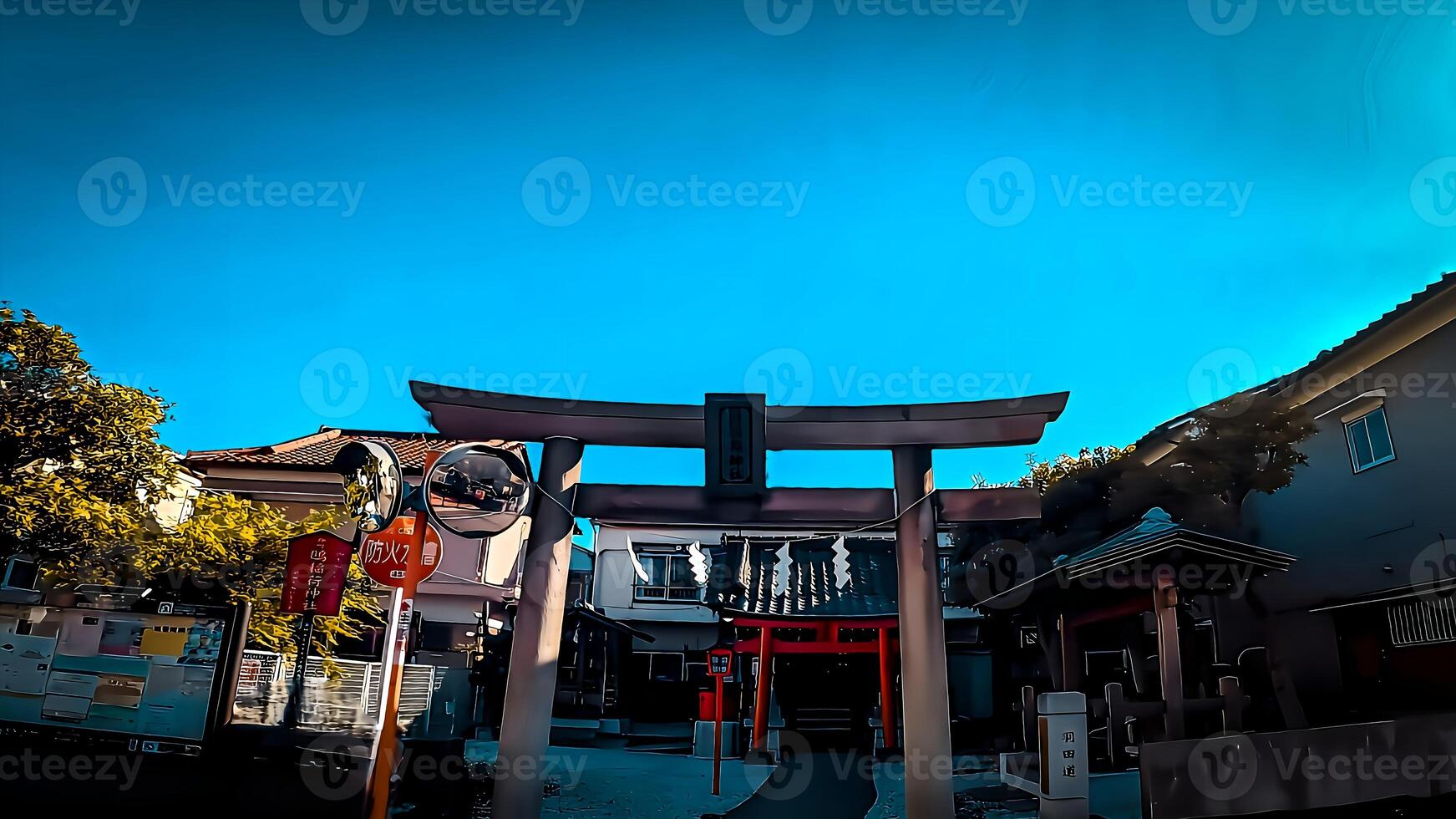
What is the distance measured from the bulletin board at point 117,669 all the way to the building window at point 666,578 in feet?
67.8

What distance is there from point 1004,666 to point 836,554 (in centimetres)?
769

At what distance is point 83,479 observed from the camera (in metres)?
11.9

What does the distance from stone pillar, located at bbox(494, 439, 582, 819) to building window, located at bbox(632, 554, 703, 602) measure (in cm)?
2123

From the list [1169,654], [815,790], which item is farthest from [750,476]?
[815,790]

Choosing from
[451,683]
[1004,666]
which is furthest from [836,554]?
[451,683]

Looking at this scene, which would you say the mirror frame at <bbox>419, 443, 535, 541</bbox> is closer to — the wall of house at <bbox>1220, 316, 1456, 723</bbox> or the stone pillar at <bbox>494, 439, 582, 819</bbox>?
the stone pillar at <bbox>494, 439, 582, 819</bbox>

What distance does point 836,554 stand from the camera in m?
16.5

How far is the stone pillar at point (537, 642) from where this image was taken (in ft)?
26.2

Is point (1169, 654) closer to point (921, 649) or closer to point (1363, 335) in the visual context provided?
point (921, 649)

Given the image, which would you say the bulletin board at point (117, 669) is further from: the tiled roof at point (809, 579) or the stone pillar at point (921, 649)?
the tiled roof at point (809, 579)

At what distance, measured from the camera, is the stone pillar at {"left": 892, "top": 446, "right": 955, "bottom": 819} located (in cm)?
805

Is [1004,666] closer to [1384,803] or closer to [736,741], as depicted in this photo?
[736,741]

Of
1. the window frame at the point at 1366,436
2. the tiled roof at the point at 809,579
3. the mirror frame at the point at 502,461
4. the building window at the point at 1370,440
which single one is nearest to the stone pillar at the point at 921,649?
the mirror frame at the point at 502,461

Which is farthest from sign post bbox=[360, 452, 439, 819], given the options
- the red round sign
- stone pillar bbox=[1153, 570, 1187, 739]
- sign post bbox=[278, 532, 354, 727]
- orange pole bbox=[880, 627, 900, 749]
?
orange pole bbox=[880, 627, 900, 749]
